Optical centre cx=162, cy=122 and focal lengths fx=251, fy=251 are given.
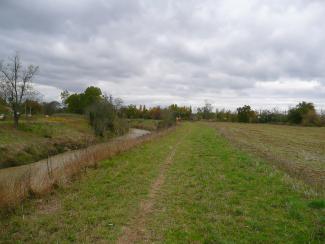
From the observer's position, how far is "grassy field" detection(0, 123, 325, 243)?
17.3 feet

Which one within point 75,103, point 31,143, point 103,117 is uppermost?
point 75,103

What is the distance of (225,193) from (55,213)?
16.5ft

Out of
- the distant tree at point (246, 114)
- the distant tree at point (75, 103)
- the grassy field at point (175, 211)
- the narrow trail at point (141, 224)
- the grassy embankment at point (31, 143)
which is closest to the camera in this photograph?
the narrow trail at point (141, 224)

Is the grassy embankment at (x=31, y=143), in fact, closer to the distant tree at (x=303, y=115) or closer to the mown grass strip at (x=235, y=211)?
the mown grass strip at (x=235, y=211)

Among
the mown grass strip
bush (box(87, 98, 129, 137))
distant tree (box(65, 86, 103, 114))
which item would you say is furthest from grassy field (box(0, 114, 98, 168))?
distant tree (box(65, 86, 103, 114))

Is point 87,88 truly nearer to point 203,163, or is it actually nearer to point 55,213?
point 203,163

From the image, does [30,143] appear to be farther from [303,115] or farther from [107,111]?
[303,115]

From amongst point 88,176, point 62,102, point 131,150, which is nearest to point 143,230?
point 88,176

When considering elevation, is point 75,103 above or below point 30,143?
above

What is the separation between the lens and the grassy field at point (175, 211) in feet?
17.3

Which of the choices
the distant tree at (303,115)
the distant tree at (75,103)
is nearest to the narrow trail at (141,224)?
the distant tree at (75,103)

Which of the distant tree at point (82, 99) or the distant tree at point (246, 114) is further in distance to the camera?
the distant tree at point (246, 114)

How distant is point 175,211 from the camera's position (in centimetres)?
659

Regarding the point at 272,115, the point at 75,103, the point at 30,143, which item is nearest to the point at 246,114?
the point at 272,115
